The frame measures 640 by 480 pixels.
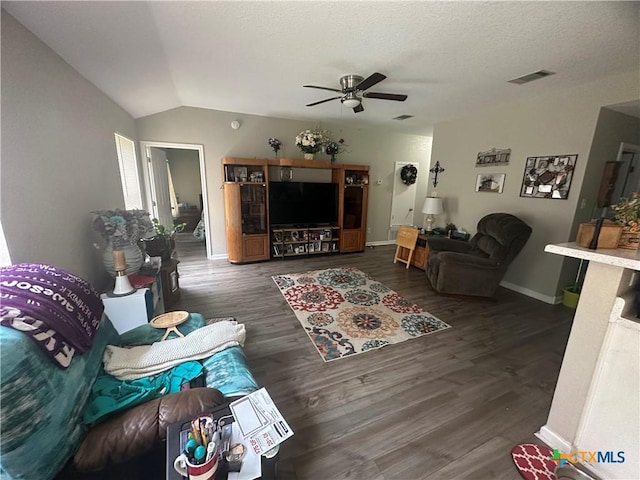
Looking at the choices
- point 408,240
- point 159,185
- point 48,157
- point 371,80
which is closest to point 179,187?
point 159,185

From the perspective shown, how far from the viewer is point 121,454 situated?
990 mm

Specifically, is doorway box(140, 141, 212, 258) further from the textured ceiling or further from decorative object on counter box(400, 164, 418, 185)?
decorative object on counter box(400, 164, 418, 185)

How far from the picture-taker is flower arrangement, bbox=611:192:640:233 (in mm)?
1297

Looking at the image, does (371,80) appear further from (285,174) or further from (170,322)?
(285,174)

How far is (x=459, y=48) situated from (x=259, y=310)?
3227 millimetres

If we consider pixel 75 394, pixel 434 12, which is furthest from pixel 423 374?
pixel 434 12

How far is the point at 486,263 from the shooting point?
124 inches

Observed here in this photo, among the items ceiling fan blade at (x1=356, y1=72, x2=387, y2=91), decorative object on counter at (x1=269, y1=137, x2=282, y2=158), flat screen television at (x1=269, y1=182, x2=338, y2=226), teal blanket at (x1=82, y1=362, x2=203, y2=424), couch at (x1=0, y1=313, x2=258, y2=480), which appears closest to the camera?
couch at (x1=0, y1=313, x2=258, y2=480)

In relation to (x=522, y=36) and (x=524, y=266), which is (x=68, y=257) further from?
(x=524, y=266)

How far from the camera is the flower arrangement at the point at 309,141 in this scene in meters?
4.46

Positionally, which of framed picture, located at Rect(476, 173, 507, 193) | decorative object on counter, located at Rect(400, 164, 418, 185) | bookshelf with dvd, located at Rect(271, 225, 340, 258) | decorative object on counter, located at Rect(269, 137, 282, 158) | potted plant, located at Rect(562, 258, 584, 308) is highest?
decorative object on counter, located at Rect(269, 137, 282, 158)

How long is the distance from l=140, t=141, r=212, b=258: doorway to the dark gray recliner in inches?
158

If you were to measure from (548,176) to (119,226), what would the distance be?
15.9 feet

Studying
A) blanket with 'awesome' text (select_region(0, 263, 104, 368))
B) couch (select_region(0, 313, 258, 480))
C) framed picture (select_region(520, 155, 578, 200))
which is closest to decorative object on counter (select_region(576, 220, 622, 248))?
couch (select_region(0, 313, 258, 480))
